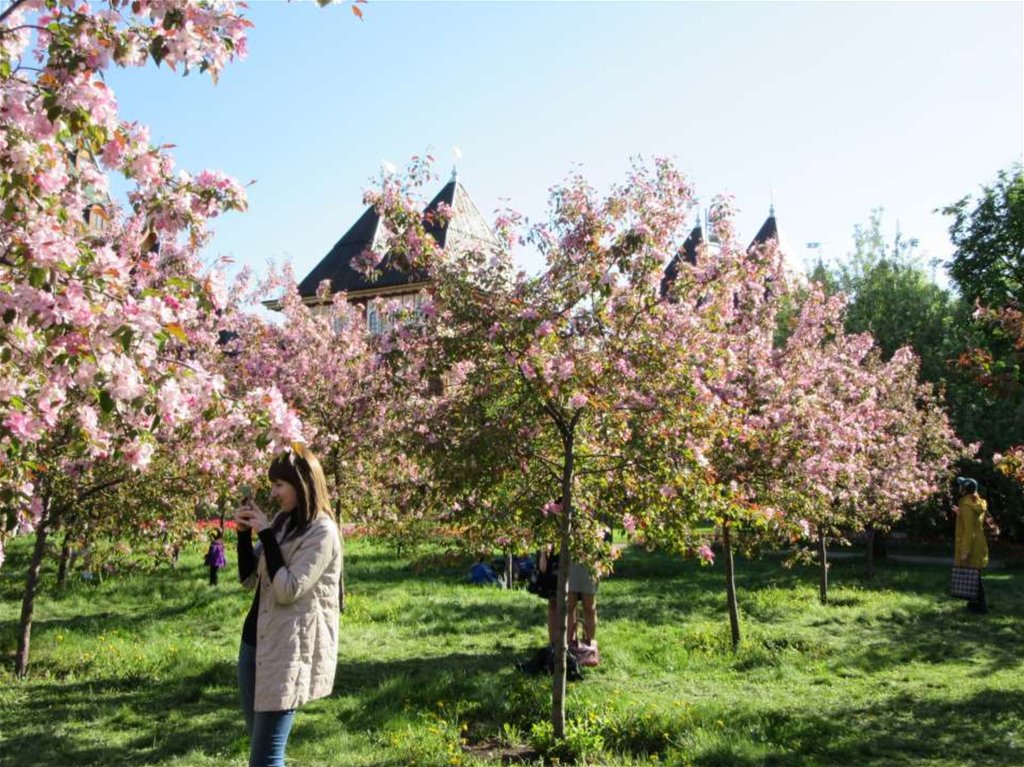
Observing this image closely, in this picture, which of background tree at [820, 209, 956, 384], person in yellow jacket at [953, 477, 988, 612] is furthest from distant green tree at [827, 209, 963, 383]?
person in yellow jacket at [953, 477, 988, 612]

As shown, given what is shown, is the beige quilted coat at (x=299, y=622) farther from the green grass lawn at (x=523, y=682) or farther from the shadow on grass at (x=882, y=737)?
the shadow on grass at (x=882, y=737)

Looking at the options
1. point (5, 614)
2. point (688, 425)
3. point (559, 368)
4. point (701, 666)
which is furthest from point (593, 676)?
point (5, 614)

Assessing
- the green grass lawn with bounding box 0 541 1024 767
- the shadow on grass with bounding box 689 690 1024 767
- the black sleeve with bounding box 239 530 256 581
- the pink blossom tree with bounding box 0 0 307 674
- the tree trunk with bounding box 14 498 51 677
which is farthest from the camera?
the tree trunk with bounding box 14 498 51 677

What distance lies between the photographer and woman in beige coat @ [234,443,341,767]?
4.00 m

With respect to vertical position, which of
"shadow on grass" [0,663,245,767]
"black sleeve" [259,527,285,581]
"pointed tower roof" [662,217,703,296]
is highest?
"pointed tower roof" [662,217,703,296]

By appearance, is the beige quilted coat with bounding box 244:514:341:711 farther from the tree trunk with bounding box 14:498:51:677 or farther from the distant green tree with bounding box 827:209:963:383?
the distant green tree with bounding box 827:209:963:383

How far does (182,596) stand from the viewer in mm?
13523

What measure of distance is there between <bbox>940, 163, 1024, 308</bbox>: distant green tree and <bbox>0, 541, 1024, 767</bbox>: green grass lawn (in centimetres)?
1855

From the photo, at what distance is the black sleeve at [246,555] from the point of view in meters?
4.40

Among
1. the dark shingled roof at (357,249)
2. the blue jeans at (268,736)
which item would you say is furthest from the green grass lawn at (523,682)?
the dark shingled roof at (357,249)

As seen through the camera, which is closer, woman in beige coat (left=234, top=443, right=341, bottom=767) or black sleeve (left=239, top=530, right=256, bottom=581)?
woman in beige coat (left=234, top=443, right=341, bottom=767)

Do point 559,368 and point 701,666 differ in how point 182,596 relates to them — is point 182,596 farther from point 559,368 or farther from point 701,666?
point 559,368

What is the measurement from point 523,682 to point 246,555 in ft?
14.3

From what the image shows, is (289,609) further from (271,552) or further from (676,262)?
(676,262)
